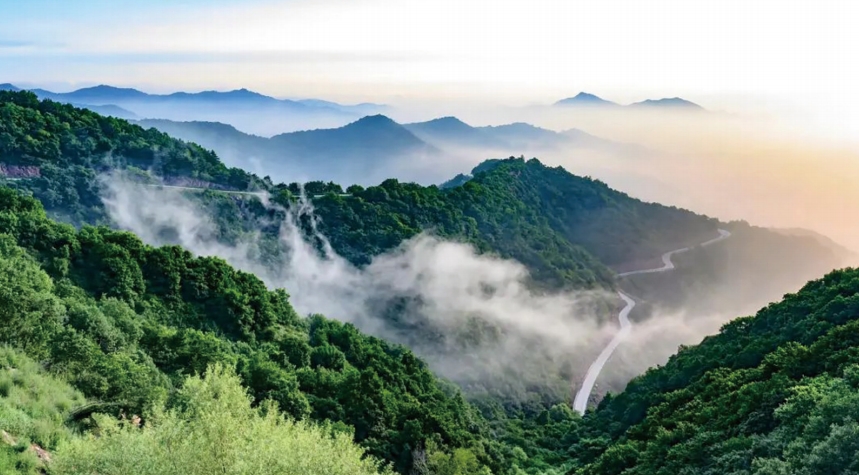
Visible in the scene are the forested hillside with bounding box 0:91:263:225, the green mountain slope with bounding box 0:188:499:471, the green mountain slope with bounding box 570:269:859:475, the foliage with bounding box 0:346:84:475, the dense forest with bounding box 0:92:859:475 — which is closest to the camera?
the foliage with bounding box 0:346:84:475

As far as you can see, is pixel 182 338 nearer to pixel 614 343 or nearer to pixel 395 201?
pixel 395 201

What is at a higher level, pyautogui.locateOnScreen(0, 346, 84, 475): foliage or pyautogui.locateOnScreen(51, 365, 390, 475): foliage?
pyautogui.locateOnScreen(51, 365, 390, 475): foliage

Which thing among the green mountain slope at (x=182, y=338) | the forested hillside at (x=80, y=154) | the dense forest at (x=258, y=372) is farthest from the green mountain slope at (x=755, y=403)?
the forested hillside at (x=80, y=154)

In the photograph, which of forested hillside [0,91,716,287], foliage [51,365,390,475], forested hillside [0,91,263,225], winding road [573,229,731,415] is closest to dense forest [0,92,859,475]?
foliage [51,365,390,475]

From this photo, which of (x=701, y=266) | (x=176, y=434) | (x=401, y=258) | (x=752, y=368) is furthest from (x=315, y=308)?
(x=701, y=266)

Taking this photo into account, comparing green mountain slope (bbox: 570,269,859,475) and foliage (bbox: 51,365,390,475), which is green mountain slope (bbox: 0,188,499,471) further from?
green mountain slope (bbox: 570,269,859,475)

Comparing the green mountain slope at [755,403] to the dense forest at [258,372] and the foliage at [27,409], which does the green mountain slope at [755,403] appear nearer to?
the dense forest at [258,372]

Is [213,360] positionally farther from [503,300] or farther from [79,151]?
[503,300]
